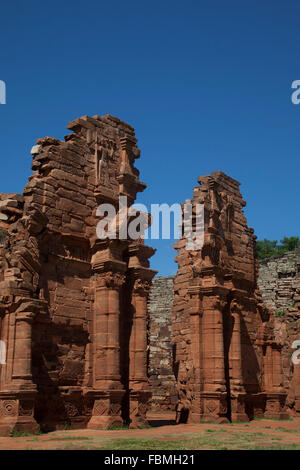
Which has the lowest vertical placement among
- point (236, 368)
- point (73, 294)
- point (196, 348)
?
point (236, 368)

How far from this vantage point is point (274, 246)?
47.8 metres

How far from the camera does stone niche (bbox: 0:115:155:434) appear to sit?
12.9 metres

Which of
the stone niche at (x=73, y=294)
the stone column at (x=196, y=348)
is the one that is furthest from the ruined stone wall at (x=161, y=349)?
the stone niche at (x=73, y=294)

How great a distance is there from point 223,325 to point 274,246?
2871 centimetres

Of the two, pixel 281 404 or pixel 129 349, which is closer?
pixel 129 349

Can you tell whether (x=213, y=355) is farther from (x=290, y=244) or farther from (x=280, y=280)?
(x=290, y=244)

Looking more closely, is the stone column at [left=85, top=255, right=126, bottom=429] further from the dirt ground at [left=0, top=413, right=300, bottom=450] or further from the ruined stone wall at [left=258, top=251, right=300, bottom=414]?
the ruined stone wall at [left=258, top=251, right=300, bottom=414]

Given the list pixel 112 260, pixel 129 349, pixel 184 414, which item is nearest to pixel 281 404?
pixel 184 414

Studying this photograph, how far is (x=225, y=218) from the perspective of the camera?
70.1ft

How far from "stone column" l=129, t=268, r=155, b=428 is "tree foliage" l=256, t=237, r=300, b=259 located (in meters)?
31.2

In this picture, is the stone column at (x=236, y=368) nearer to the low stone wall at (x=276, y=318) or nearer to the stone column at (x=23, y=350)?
the low stone wall at (x=276, y=318)

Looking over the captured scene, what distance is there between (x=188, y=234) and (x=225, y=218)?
5.78ft

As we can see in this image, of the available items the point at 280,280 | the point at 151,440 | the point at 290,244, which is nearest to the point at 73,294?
the point at 151,440
